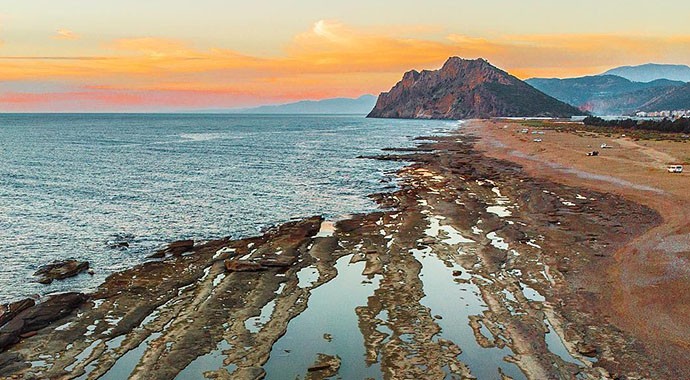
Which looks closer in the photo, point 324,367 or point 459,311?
point 324,367

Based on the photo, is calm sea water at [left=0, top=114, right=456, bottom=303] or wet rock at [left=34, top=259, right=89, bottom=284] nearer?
wet rock at [left=34, top=259, right=89, bottom=284]

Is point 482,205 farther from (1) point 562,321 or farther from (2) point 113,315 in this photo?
(2) point 113,315

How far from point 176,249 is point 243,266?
570 centimetres

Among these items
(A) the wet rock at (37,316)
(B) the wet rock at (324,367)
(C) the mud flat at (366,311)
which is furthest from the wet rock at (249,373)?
(A) the wet rock at (37,316)

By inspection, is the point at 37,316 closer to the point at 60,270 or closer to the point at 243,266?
the point at 60,270

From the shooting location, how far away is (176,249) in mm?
26656

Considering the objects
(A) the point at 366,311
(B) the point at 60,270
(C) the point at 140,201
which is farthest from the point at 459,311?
(C) the point at 140,201

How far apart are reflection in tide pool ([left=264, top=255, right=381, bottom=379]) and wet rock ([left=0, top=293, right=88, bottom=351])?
7.36 metres

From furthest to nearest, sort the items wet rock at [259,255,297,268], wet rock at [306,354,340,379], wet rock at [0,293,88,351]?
1. wet rock at [259,255,297,268]
2. wet rock at [0,293,88,351]
3. wet rock at [306,354,340,379]

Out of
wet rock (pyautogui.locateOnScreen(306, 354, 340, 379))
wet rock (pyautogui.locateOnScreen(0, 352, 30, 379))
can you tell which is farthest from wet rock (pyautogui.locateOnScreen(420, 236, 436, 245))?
wet rock (pyautogui.locateOnScreen(0, 352, 30, 379))

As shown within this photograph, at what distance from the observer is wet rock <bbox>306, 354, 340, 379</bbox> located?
1369 cm

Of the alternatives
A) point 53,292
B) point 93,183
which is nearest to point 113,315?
point 53,292

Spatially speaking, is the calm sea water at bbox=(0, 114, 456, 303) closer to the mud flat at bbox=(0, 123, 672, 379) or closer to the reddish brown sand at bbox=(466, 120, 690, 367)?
the mud flat at bbox=(0, 123, 672, 379)

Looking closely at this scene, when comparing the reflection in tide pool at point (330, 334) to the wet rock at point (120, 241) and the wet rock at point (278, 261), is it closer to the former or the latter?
the wet rock at point (278, 261)
